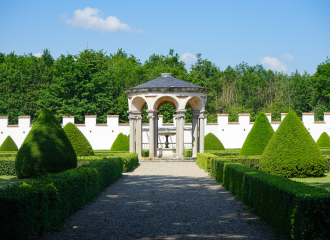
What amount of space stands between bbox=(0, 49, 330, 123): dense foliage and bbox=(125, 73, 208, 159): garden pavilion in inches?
739

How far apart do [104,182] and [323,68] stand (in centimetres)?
5107

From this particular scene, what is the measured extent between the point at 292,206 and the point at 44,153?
10.8 metres

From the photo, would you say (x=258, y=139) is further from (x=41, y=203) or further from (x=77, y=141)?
(x=41, y=203)

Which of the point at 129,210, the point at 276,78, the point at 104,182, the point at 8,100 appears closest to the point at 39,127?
the point at 104,182

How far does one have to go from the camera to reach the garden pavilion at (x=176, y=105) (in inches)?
992

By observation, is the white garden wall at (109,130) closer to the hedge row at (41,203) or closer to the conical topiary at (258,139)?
the conical topiary at (258,139)

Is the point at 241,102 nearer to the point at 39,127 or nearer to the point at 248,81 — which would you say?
the point at 248,81

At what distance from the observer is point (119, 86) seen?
53688 mm

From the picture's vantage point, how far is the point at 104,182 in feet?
40.7

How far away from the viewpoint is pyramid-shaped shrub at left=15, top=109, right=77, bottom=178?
14.1m

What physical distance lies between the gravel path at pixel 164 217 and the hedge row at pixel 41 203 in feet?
0.92

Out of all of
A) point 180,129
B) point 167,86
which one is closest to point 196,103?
point 180,129

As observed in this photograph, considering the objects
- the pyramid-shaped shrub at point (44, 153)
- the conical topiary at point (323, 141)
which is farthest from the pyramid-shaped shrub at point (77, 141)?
the conical topiary at point (323, 141)

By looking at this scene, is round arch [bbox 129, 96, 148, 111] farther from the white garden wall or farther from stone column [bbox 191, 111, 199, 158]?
the white garden wall
